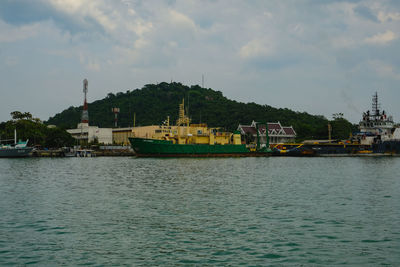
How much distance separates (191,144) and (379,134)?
4567 centimetres

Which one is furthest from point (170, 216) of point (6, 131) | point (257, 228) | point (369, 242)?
point (6, 131)

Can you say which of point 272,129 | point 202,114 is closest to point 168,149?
point 272,129

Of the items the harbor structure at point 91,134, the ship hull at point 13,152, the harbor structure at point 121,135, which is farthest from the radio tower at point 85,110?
the ship hull at point 13,152

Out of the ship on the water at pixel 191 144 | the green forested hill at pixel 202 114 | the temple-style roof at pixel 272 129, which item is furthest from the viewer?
the green forested hill at pixel 202 114

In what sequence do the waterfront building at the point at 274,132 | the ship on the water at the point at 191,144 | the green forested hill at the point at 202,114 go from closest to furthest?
the ship on the water at the point at 191,144, the waterfront building at the point at 274,132, the green forested hill at the point at 202,114

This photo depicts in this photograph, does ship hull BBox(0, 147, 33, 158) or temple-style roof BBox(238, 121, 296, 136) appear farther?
temple-style roof BBox(238, 121, 296, 136)

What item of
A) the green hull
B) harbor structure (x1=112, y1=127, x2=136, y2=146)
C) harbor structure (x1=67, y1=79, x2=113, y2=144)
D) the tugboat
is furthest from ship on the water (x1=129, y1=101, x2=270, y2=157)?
harbor structure (x1=67, y1=79, x2=113, y2=144)

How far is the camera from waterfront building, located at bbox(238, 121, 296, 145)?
389 feet

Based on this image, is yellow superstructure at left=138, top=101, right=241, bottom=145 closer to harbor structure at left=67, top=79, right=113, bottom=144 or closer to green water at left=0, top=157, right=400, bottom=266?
harbor structure at left=67, top=79, right=113, bottom=144

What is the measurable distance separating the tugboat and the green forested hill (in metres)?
21.4

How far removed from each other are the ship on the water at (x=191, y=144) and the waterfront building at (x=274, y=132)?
26359 mm

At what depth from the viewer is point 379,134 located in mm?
90312

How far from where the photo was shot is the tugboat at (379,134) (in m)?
86.8

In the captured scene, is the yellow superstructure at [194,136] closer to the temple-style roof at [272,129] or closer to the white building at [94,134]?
the temple-style roof at [272,129]
